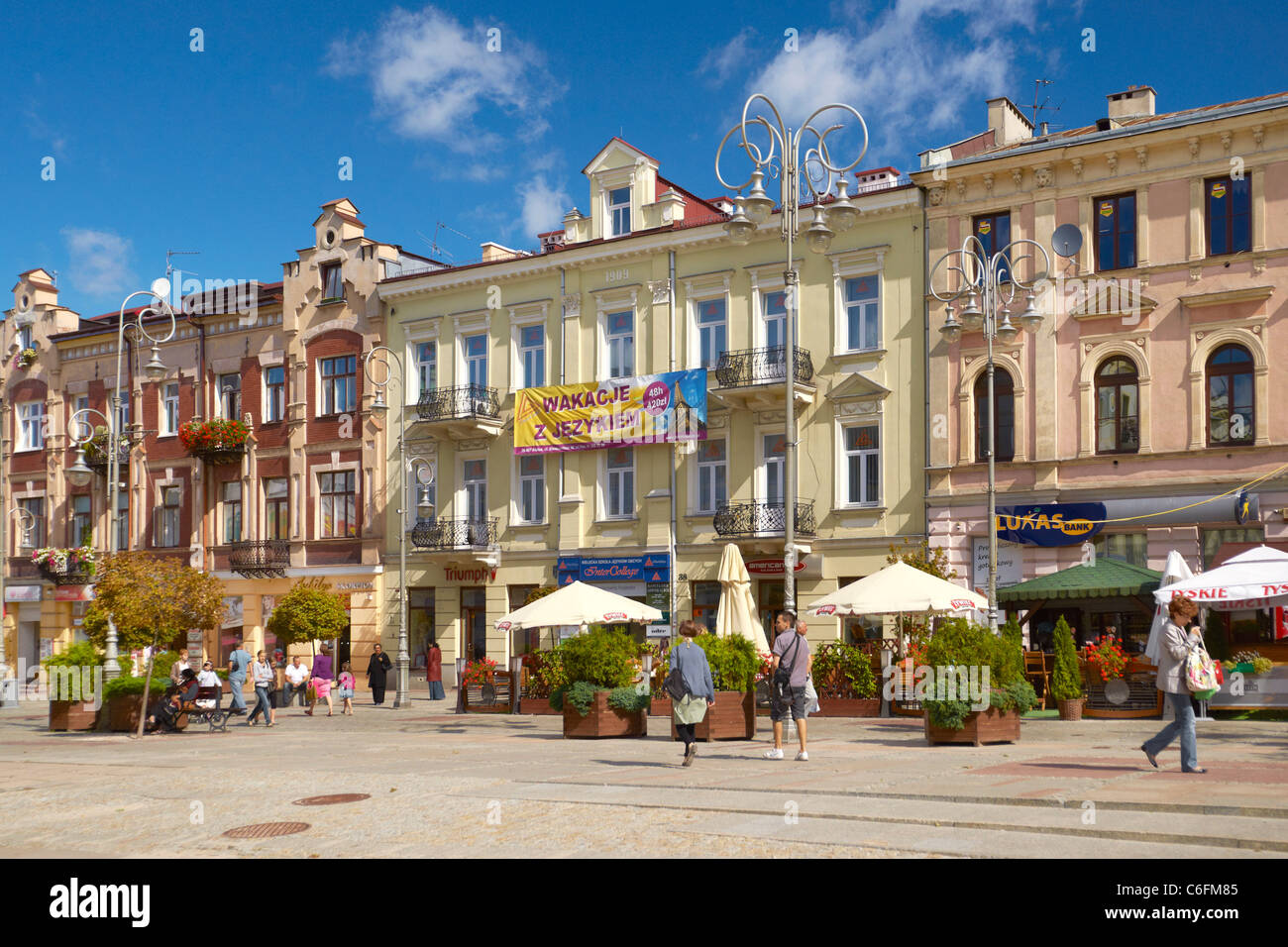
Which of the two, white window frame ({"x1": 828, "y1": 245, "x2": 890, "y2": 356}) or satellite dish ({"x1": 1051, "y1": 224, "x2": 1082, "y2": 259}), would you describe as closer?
satellite dish ({"x1": 1051, "y1": 224, "x2": 1082, "y2": 259})

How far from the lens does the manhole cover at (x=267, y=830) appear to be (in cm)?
1082

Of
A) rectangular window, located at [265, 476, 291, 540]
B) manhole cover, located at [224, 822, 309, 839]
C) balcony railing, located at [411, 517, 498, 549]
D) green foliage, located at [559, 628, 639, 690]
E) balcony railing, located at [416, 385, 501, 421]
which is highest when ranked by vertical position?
balcony railing, located at [416, 385, 501, 421]

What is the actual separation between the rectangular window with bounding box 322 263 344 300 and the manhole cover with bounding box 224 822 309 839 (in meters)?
33.7

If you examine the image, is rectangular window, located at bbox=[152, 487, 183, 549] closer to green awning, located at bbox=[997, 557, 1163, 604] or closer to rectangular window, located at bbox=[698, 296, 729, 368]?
rectangular window, located at bbox=[698, 296, 729, 368]

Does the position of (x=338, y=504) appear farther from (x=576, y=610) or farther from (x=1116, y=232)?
(x=1116, y=232)

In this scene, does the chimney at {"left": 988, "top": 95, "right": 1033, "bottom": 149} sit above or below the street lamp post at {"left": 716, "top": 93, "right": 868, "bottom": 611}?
above

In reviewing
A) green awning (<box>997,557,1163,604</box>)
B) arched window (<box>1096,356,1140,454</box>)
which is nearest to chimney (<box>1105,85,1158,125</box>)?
arched window (<box>1096,356,1140,454</box>)

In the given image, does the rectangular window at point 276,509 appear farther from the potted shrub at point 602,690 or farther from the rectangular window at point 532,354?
the potted shrub at point 602,690

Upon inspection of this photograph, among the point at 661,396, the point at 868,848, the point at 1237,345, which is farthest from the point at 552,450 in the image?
the point at 868,848

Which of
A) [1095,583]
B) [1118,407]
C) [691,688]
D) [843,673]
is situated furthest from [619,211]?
[691,688]

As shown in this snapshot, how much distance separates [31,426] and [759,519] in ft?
106

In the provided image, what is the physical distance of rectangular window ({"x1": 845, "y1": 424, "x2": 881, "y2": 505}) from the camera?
33.4 m

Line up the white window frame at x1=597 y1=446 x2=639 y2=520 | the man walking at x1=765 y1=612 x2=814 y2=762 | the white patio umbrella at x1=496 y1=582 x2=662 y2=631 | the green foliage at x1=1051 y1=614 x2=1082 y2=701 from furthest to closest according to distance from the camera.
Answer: the white window frame at x1=597 y1=446 x2=639 y2=520
the white patio umbrella at x1=496 y1=582 x2=662 y2=631
the green foliage at x1=1051 y1=614 x2=1082 y2=701
the man walking at x1=765 y1=612 x2=814 y2=762

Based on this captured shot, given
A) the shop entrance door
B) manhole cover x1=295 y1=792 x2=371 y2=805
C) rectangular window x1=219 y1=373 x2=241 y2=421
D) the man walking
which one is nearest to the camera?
manhole cover x1=295 y1=792 x2=371 y2=805
